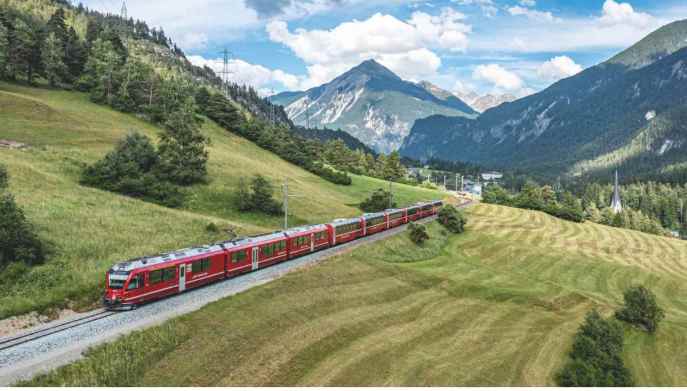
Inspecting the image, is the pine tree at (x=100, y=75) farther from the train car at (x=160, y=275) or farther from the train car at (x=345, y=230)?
the train car at (x=160, y=275)

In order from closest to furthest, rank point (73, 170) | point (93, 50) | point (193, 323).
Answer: point (193, 323), point (73, 170), point (93, 50)

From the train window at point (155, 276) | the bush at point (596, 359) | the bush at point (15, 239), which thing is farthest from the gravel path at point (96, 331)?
the bush at point (596, 359)

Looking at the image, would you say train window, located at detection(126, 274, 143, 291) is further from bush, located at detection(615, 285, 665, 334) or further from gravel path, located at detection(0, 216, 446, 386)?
bush, located at detection(615, 285, 665, 334)

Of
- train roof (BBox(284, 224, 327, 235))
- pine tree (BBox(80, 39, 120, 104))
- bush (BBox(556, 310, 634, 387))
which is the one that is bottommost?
bush (BBox(556, 310, 634, 387))

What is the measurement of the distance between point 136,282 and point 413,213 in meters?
59.0

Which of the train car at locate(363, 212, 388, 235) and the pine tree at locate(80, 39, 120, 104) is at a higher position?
the pine tree at locate(80, 39, 120, 104)

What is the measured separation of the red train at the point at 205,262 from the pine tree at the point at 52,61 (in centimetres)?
9117

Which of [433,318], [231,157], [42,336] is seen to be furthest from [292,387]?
[231,157]

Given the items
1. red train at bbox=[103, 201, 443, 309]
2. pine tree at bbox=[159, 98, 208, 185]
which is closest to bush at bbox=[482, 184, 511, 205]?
pine tree at bbox=[159, 98, 208, 185]

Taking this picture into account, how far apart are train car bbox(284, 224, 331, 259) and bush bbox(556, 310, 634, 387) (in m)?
26.2

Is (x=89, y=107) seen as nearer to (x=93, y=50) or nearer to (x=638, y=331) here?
(x=93, y=50)

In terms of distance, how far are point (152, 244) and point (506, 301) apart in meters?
33.4

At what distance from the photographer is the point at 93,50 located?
12056cm

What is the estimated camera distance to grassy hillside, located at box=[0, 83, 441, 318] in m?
33.8
